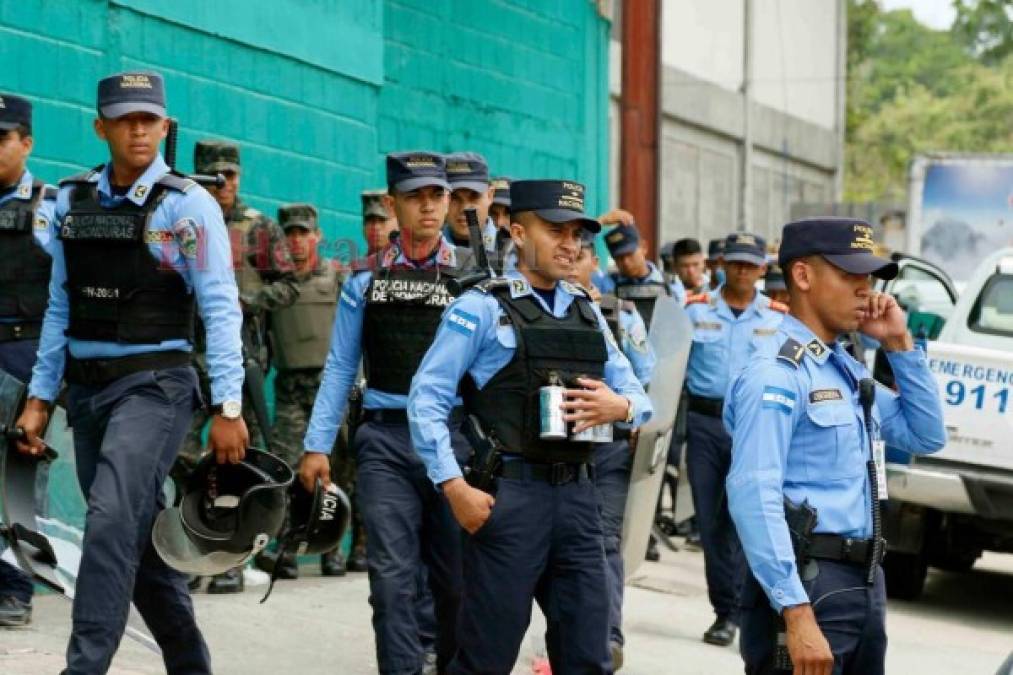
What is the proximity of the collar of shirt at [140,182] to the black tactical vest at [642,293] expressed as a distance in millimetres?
3506

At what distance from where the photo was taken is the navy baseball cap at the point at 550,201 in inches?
240

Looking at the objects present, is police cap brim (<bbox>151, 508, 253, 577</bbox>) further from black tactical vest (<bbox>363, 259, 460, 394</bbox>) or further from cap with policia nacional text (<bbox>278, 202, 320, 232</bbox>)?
cap with policia nacional text (<bbox>278, 202, 320, 232</bbox>)

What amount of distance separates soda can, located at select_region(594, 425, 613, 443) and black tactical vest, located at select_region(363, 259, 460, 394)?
147 centimetres

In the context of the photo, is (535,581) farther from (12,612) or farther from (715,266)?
(715,266)

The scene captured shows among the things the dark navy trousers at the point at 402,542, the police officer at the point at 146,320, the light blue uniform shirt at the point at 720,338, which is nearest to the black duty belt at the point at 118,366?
the police officer at the point at 146,320

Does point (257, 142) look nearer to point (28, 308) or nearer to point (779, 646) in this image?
point (28, 308)

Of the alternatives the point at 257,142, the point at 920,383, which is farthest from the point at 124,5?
the point at 920,383

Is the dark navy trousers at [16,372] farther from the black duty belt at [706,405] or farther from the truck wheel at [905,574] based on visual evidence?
the truck wheel at [905,574]

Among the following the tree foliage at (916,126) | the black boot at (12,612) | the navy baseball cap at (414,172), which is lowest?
the black boot at (12,612)

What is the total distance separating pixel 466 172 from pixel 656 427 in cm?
147

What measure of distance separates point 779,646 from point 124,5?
599 cm

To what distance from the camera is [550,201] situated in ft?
20.0

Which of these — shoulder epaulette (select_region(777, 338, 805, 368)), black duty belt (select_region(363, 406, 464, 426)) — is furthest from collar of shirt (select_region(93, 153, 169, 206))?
shoulder epaulette (select_region(777, 338, 805, 368))

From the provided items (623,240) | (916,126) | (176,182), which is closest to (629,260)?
(623,240)
